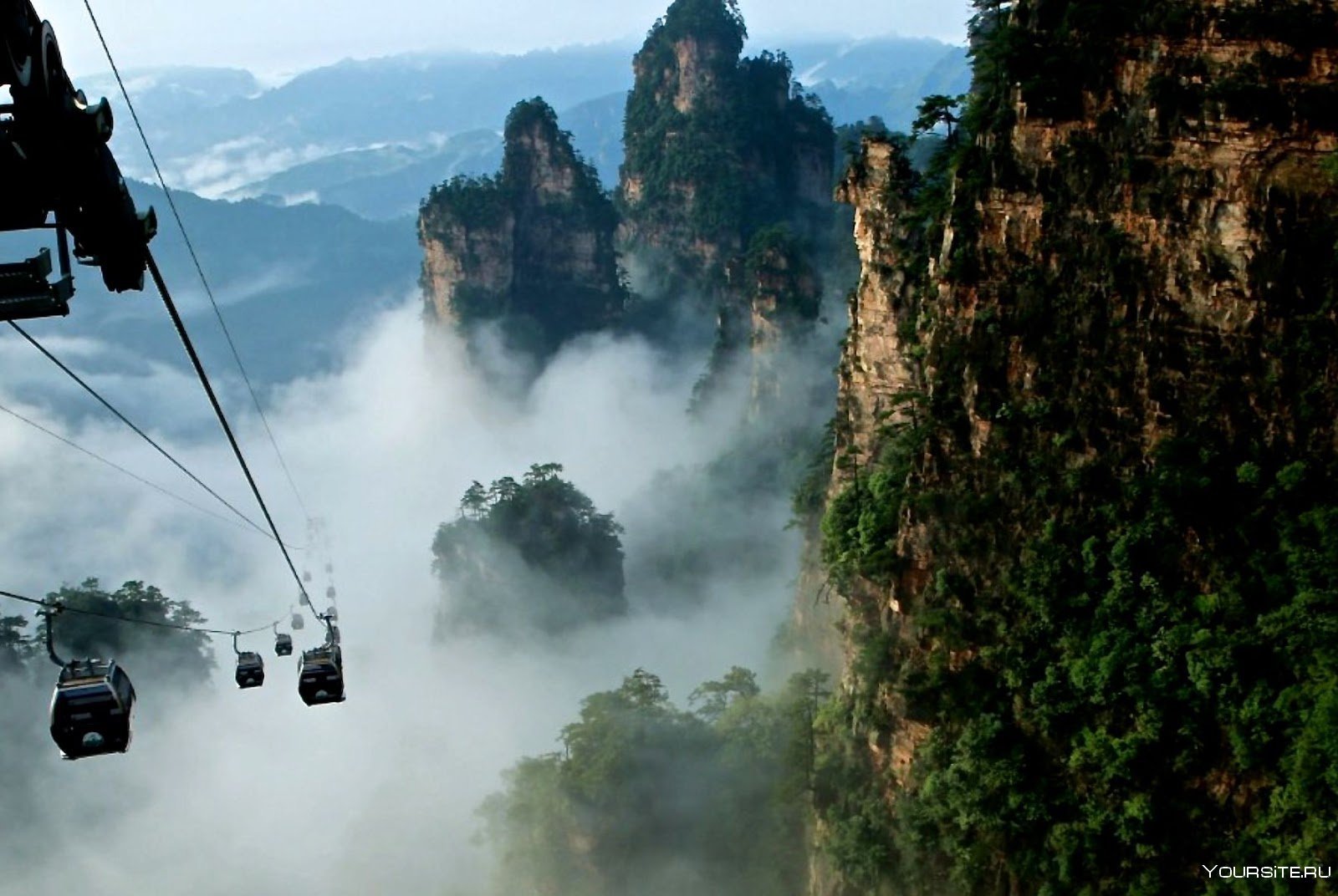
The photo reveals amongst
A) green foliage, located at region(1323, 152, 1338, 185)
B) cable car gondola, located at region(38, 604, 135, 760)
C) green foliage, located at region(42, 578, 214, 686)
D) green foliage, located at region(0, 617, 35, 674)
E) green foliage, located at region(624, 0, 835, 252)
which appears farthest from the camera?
green foliage, located at region(624, 0, 835, 252)

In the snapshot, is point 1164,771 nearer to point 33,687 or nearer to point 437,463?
point 33,687

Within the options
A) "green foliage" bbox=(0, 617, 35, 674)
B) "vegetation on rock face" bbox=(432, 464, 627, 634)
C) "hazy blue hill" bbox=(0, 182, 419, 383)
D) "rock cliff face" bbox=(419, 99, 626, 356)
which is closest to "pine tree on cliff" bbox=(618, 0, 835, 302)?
"rock cliff face" bbox=(419, 99, 626, 356)

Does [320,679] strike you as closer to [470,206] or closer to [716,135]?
[470,206]

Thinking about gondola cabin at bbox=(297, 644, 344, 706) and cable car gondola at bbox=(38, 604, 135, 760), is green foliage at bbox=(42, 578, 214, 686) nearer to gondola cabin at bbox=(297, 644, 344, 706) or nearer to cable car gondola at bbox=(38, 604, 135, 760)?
gondola cabin at bbox=(297, 644, 344, 706)

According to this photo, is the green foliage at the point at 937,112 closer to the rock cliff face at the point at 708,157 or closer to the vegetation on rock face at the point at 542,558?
the vegetation on rock face at the point at 542,558

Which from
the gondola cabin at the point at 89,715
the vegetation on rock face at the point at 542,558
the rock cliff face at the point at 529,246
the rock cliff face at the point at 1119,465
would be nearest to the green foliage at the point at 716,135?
the rock cliff face at the point at 529,246

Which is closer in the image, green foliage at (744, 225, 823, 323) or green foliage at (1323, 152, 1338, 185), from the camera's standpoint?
green foliage at (1323, 152, 1338, 185)

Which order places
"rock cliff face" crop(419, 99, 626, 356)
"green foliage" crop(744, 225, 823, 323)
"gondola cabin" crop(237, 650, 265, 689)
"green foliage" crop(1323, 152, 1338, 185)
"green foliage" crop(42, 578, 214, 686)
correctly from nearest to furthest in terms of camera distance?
"green foliage" crop(1323, 152, 1338, 185) → "gondola cabin" crop(237, 650, 265, 689) → "green foliage" crop(42, 578, 214, 686) → "green foliage" crop(744, 225, 823, 323) → "rock cliff face" crop(419, 99, 626, 356)

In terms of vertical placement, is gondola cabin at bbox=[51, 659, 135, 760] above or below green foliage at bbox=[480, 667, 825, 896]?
above
